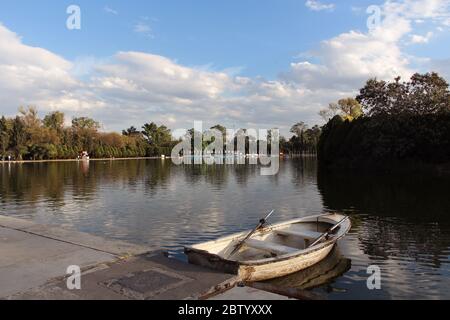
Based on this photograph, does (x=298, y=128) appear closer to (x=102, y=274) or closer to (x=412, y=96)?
(x=412, y=96)

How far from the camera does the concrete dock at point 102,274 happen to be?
7023mm

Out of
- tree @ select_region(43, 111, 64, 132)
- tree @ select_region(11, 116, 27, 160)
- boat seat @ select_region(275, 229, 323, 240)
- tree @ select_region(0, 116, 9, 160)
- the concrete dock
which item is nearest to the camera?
the concrete dock

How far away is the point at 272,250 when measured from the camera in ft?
35.6

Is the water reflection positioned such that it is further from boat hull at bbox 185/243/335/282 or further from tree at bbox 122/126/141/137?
tree at bbox 122/126/141/137

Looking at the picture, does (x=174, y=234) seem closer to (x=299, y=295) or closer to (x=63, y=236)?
(x=63, y=236)

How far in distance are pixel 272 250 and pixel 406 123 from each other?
5039 cm

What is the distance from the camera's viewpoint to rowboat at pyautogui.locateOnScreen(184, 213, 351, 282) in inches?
350

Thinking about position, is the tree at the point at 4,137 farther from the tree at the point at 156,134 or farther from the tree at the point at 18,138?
the tree at the point at 156,134

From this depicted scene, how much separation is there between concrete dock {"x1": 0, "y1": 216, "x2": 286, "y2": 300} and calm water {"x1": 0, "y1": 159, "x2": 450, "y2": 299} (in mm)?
3238

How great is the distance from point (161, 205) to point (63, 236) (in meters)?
12.4

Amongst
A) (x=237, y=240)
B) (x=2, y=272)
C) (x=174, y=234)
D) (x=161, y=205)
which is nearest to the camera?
(x=2, y=272)

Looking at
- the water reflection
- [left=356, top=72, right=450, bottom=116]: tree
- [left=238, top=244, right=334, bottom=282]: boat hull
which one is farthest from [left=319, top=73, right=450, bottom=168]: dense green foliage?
[left=238, top=244, right=334, bottom=282]: boat hull

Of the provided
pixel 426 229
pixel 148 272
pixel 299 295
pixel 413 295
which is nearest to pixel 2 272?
pixel 148 272
